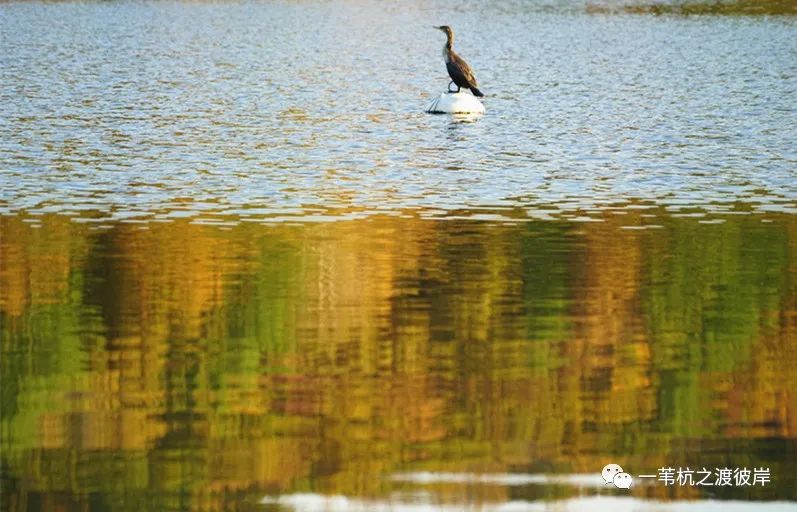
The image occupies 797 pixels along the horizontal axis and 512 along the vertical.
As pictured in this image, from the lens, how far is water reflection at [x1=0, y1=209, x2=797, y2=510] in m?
10.6

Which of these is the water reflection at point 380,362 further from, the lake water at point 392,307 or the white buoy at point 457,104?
the white buoy at point 457,104

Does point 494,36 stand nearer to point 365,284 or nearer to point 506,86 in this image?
point 506,86

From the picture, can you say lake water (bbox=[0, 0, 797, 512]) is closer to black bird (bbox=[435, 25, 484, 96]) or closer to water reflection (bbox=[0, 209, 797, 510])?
water reflection (bbox=[0, 209, 797, 510])

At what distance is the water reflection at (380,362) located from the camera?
10602 mm

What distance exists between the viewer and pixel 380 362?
1333cm

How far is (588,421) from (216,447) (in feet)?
7.76

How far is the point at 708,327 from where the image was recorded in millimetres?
14758

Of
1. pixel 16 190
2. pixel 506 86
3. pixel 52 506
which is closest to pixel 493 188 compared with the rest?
pixel 16 190

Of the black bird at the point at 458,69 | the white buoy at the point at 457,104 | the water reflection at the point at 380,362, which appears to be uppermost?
the black bird at the point at 458,69

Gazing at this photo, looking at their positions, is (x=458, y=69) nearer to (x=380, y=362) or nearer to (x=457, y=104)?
(x=457, y=104)

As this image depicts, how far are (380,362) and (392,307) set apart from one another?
216cm

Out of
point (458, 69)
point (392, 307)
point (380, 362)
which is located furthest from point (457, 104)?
point (380, 362)

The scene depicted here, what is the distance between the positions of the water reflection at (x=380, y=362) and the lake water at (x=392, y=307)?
3 centimetres

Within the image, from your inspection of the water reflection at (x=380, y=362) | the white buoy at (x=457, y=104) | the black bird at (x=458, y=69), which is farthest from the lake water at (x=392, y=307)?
the black bird at (x=458, y=69)
